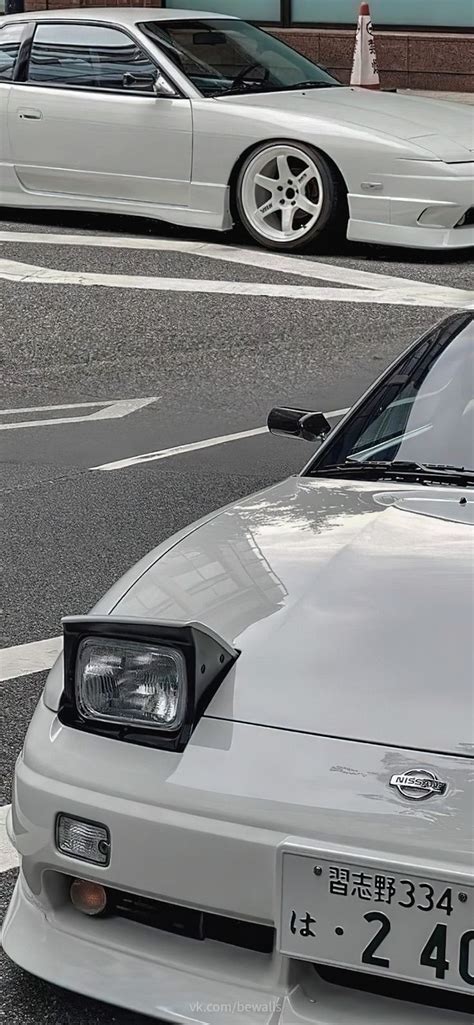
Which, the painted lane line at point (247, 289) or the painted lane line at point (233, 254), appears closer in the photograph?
the painted lane line at point (247, 289)

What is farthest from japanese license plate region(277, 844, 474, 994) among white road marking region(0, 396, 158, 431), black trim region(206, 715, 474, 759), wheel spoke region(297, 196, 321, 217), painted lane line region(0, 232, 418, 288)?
wheel spoke region(297, 196, 321, 217)

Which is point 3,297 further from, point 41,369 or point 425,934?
point 425,934

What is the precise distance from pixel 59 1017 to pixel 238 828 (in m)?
0.61

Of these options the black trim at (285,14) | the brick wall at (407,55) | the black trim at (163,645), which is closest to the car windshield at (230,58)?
the brick wall at (407,55)

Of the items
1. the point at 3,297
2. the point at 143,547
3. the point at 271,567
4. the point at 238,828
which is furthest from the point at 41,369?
the point at 238,828

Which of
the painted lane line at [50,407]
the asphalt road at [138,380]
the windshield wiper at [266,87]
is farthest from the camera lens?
the windshield wiper at [266,87]

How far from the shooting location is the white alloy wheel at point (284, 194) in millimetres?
10008

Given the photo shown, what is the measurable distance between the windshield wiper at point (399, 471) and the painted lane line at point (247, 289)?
18.7 feet

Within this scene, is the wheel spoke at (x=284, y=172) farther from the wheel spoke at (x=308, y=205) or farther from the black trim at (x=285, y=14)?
the black trim at (x=285, y=14)

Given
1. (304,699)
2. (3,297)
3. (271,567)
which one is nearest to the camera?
(304,699)

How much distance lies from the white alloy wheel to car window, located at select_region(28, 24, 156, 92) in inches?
41.7

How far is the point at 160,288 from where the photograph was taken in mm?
9742

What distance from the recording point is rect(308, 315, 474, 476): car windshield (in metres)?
3.58

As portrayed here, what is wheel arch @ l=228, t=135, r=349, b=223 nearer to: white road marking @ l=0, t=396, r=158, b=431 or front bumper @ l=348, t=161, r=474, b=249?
front bumper @ l=348, t=161, r=474, b=249
